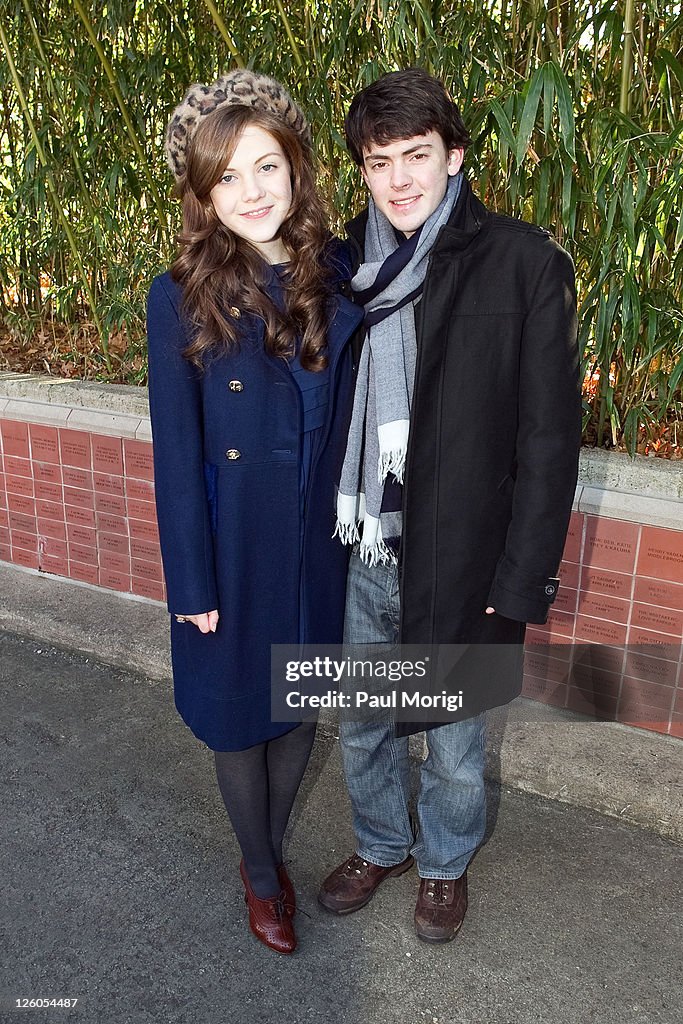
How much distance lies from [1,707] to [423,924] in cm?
153

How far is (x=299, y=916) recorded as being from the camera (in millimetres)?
2062

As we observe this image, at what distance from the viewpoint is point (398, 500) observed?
182cm

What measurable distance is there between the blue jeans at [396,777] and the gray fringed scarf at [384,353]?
0.63ft

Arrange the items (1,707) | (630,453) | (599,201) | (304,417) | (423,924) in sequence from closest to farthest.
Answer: (304,417), (423,924), (599,201), (630,453), (1,707)

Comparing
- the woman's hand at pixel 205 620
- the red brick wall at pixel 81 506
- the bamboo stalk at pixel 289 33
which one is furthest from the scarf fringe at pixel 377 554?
the bamboo stalk at pixel 289 33

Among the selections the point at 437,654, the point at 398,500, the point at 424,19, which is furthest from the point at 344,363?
the point at 424,19

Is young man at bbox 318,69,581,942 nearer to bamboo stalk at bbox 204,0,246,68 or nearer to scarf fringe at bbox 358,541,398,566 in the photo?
scarf fringe at bbox 358,541,398,566

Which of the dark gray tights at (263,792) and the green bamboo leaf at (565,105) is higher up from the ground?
the green bamboo leaf at (565,105)

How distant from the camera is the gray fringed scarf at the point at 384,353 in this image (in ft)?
5.44

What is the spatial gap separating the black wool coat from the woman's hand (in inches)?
14.2

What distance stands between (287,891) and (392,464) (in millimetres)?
985

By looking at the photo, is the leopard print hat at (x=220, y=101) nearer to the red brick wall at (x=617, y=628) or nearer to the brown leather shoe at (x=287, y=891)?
the red brick wall at (x=617, y=628)

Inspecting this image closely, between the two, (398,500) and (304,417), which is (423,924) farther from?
(304,417)

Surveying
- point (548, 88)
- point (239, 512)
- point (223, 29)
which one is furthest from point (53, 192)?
point (239, 512)
